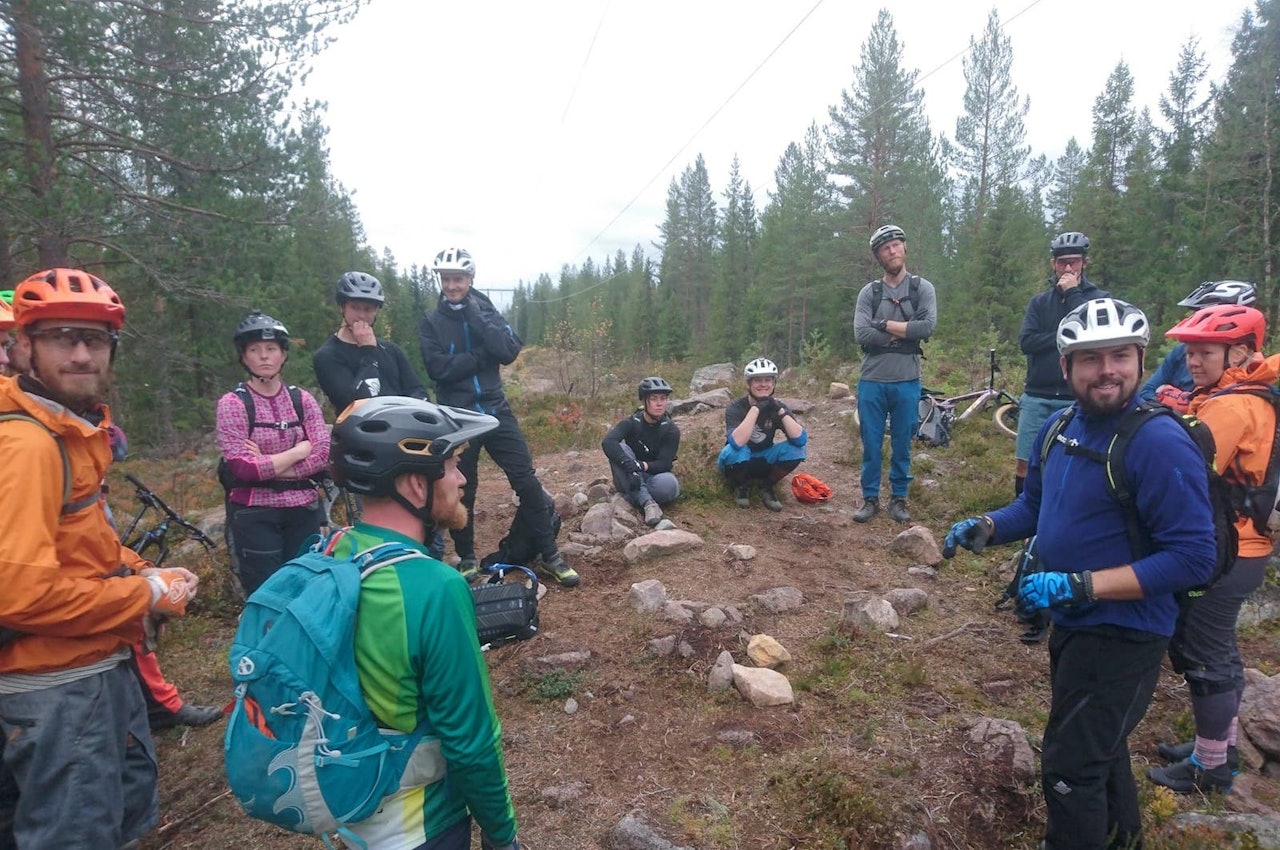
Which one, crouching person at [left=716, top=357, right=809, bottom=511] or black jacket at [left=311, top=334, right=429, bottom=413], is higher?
black jacket at [left=311, top=334, right=429, bottom=413]

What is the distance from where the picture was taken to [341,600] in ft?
5.16

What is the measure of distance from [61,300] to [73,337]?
5.0 inches

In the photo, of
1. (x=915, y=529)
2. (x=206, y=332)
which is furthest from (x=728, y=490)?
(x=206, y=332)

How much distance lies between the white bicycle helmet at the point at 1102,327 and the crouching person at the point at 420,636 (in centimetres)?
230

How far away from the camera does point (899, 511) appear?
6523 mm

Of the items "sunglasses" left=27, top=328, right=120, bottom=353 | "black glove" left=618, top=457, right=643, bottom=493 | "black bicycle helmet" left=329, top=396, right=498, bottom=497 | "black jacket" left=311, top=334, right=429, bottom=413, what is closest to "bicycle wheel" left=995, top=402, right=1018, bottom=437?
"black glove" left=618, top=457, right=643, bottom=493

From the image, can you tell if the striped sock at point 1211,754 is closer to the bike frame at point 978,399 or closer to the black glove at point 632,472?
the black glove at point 632,472

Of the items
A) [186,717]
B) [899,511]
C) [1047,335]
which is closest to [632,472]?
[899,511]

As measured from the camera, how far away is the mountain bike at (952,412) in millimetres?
9281

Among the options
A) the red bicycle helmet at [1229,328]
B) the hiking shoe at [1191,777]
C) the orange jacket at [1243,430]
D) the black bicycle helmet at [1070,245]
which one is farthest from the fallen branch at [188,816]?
the black bicycle helmet at [1070,245]

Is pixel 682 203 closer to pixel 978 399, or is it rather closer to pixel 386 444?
pixel 978 399

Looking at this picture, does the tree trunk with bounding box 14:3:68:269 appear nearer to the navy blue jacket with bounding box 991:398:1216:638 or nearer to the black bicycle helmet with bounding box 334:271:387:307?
the black bicycle helmet with bounding box 334:271:387:307

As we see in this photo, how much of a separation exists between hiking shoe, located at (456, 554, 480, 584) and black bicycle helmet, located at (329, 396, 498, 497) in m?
3.61

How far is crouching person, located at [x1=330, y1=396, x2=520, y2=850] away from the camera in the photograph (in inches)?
63.6
